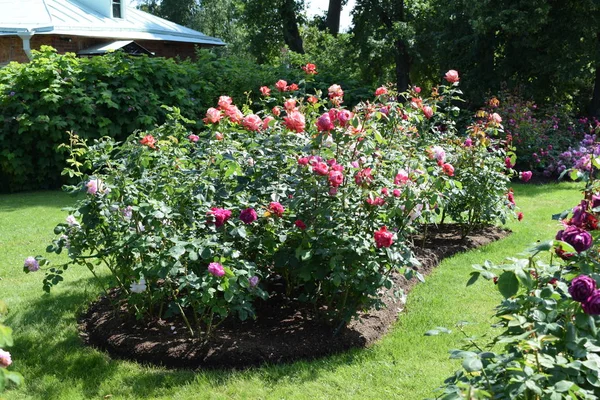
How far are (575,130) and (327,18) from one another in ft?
33.6

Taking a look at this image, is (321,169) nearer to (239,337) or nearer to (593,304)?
(239,337)

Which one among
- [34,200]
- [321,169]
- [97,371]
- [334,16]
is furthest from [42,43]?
[321,169]

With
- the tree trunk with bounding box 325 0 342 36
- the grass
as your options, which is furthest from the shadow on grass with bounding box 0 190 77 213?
the tree trunk with bounding box 325 0 342 36

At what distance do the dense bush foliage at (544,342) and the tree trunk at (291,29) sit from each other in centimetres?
1888

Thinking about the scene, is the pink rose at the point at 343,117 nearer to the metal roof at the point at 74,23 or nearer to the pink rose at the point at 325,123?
the pink rose at the point at 325,123

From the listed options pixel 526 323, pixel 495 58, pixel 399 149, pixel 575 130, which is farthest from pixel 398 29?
pixel 526 323

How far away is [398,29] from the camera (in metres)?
16.2

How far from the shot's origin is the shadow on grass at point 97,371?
336cm

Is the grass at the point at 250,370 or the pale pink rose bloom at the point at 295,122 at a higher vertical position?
the pale pink rose bloom at the point at 295,122

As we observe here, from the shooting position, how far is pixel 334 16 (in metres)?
20.3

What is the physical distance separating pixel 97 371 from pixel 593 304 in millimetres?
2708

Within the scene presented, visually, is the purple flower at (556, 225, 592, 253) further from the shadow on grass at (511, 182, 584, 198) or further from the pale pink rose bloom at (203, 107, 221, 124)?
the shadow on grass at (511, 182, 584, 198)

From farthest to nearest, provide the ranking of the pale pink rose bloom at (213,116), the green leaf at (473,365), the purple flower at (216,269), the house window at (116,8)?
the house window at (116,8) < the pale pink rose bloom at (213,116) < the purple flower at (216,269) < the green leaf at (473,365)

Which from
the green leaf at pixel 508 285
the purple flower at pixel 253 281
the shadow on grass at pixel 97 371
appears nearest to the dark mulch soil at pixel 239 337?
the shadow on grass at pixel 97 371
